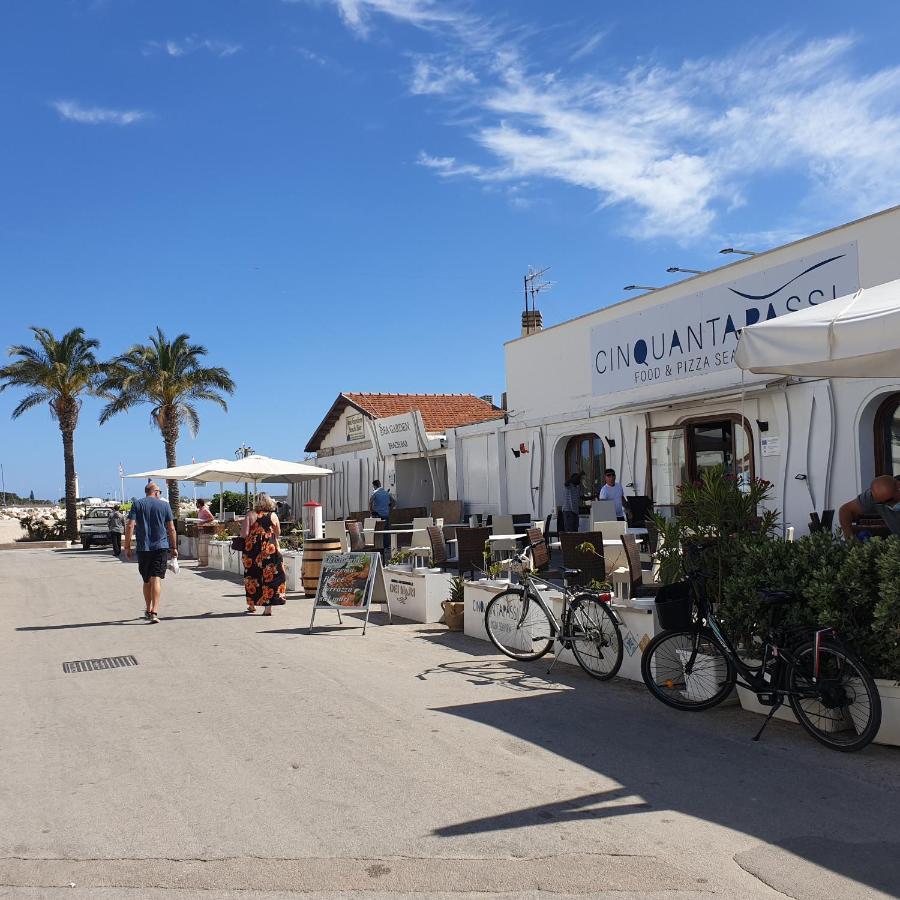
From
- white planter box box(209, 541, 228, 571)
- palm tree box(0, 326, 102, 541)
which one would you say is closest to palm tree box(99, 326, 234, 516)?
palm tree box(0, 326, 102, 541)

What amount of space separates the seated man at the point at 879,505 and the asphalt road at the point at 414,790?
1524 mm

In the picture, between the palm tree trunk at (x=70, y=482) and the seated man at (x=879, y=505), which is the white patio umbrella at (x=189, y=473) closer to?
the palm tree trunk at (x=70, y=482)

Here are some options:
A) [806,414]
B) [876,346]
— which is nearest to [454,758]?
[876,346]

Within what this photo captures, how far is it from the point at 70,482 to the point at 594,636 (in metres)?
34.9

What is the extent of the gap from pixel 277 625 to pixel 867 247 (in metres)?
8.35

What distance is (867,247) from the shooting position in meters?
11.3

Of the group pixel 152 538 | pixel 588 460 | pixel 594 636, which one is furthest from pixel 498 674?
pixel 588 460

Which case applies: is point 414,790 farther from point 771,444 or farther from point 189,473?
point 189,473

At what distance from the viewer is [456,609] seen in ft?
32.2

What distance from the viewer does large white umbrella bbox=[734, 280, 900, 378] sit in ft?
18.0

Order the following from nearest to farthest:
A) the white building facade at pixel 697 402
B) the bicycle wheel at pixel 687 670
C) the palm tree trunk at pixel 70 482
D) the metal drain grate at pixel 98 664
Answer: the bicycle wheel at pixel 687 670 < the metal drain grate at pixel 98 664 < the white building facade at pixel 697 402 < the palm tree trunk at pixel 70 482

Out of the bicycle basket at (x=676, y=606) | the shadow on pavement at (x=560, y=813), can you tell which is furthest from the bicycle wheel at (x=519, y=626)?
the shadow on pavement at (x=560, y=813)

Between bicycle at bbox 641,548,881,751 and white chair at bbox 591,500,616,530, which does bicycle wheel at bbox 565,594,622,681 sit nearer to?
bicycle at bbox 641,548,881,751

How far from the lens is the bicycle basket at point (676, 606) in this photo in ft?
20.2
